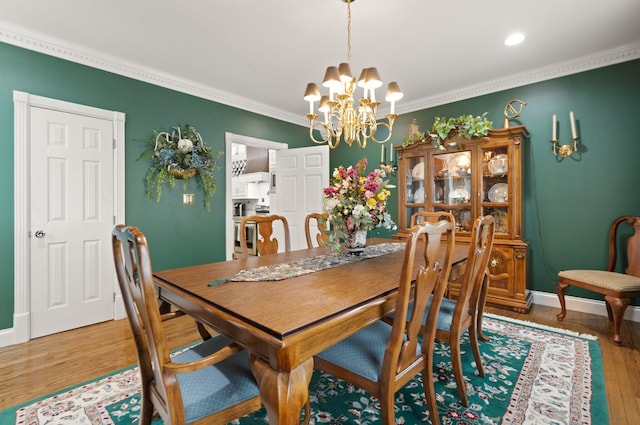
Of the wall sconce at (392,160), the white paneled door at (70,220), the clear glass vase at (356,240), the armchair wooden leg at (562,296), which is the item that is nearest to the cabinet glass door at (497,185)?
the armchair wooden leg at (562,296)

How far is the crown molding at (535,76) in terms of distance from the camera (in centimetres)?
293

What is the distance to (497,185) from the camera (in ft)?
11.2

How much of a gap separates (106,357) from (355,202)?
218 cm

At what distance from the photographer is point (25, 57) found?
260 centimetres

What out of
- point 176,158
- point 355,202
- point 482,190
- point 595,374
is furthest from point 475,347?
point 176,158

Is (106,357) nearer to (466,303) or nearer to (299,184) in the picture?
(466,303)

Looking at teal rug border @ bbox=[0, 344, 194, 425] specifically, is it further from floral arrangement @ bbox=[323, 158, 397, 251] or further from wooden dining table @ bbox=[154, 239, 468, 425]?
floral arrangement @ bbox=[323, 158, 397, 251]

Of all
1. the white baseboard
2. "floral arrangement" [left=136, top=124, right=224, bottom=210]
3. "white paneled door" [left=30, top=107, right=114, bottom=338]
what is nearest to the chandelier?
"floral arrangement" [left=136, top=124, right=224, bottom=210]

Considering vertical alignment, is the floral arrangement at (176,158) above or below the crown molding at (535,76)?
below

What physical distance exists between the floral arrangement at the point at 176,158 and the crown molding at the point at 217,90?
20.7 inches

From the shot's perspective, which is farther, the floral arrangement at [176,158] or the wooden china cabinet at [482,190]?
the floral arrangement at [176,158]

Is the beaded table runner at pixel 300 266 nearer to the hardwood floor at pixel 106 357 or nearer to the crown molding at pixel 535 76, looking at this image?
the hardwood floor at pixel 106 357

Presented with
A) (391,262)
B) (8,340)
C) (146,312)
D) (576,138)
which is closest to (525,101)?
(576,138)

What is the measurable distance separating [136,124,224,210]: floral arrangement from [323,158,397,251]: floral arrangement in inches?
81.9
